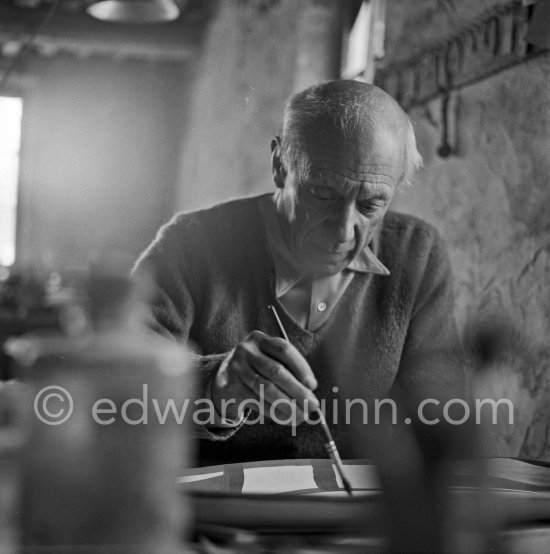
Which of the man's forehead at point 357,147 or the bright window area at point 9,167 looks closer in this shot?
the man's forehead at point 357,147

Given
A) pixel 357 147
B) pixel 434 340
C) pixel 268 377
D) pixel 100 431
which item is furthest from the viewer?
pixel 434 340

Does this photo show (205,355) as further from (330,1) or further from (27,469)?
(330,1)

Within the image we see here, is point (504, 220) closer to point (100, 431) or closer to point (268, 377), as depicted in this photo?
point (268, 377)

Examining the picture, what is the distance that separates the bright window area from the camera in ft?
3.12

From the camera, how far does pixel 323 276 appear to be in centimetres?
83

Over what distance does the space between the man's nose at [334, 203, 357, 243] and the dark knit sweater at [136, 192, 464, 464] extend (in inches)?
3.5

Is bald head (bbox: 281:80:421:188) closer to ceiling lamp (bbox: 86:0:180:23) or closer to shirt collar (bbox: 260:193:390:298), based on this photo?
shirt collar (bbox: 260:193:390:298)

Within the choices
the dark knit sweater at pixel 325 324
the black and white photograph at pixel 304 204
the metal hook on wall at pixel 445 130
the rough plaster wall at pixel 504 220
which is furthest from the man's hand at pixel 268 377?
the metal hook on wall at pixel 445 130

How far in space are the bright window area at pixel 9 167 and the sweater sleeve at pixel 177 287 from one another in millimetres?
279

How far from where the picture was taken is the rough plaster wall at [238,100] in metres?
0.87

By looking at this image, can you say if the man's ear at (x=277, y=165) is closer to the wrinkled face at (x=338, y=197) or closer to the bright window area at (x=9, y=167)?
→ the wrinkled face at (x=338, y=197)

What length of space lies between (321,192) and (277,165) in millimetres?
78

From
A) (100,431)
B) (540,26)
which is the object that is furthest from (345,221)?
(100,431)

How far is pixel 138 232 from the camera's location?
86 cm
